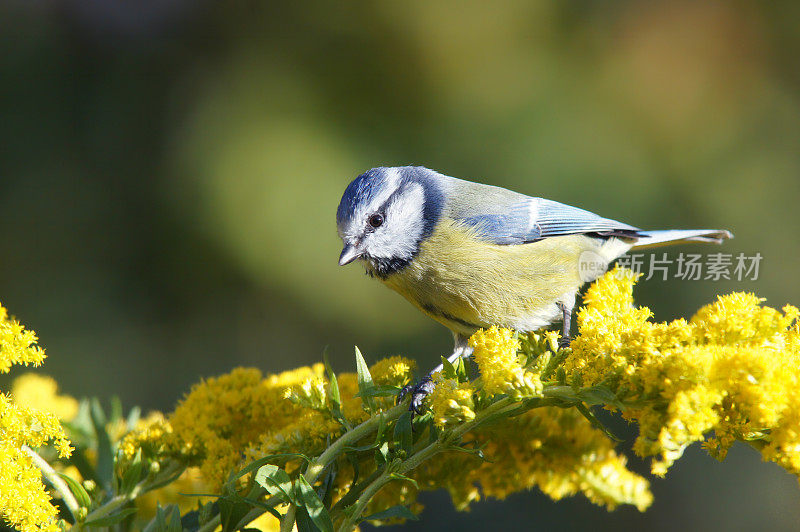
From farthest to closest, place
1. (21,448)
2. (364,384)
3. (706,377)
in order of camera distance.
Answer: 1. (364,384)
2. (21,448)
3. (706,377)

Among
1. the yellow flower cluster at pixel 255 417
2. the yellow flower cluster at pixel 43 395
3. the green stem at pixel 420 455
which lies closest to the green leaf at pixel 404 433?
the green stem at pixel 420 455

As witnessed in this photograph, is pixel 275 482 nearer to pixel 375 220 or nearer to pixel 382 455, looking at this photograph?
pixel 382 455

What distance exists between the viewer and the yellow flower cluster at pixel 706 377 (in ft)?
2.73

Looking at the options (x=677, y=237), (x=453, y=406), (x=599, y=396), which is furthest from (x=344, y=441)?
(x=677, y=237)

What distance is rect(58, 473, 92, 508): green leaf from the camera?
3.48 ft

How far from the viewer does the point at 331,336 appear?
3.35 metres

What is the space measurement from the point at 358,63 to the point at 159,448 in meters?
2.48

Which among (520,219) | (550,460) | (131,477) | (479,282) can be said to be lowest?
(550,460)

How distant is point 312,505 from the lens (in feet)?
3.00

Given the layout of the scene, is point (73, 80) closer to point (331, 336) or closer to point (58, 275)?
point (58, 275)

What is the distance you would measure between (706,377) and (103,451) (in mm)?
1020

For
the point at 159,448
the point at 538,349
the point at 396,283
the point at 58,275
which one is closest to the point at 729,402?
the point at 538,349

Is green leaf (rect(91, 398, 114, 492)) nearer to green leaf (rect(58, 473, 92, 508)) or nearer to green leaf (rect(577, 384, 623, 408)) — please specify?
green leaf (rect(58, 473, 92, 508))

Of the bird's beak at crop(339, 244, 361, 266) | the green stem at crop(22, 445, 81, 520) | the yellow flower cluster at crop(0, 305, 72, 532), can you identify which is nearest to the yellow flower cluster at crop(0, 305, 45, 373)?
the yellow flower cluster at crop(0, 305, 72, 532)
